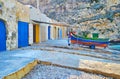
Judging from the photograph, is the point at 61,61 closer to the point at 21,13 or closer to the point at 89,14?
the point at 21,13

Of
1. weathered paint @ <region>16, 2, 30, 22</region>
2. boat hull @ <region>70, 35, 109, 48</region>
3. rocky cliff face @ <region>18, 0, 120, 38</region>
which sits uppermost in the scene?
rocky cliff face @ <region>18, 0, 120, 38</region>

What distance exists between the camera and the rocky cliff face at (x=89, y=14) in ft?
159

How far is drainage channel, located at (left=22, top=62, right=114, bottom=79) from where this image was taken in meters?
9.11

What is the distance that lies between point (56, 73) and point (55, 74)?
15cm

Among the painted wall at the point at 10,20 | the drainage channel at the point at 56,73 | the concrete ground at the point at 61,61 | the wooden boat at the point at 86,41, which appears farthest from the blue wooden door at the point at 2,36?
the wooden boat at the point at 86,41

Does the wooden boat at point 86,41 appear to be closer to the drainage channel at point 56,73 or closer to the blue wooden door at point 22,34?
the blue wooden door at point 22,34

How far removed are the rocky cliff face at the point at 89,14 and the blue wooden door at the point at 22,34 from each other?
86.7ft

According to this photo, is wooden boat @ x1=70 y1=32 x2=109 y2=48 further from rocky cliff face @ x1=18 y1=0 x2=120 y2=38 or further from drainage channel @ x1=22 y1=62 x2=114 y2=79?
rocky cliff face @ x1=18 y1=0 x2=120 y2=38

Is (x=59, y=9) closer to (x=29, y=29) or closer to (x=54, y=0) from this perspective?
(x=54, y=0)

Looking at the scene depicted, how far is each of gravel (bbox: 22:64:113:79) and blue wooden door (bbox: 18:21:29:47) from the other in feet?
26.6

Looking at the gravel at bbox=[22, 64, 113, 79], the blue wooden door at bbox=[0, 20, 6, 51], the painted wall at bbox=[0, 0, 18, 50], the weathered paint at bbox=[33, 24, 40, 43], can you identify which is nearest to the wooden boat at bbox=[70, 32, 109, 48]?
the weathered paint at bbox=[33, 24, 40, 43]

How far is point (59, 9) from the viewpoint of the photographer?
64.9 meters

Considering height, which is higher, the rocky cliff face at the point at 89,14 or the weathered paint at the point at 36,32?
the rocky cliff face at the point at 89,14

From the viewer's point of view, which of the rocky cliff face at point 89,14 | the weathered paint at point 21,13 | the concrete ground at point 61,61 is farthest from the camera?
the rocky cliff face at point 89,14
